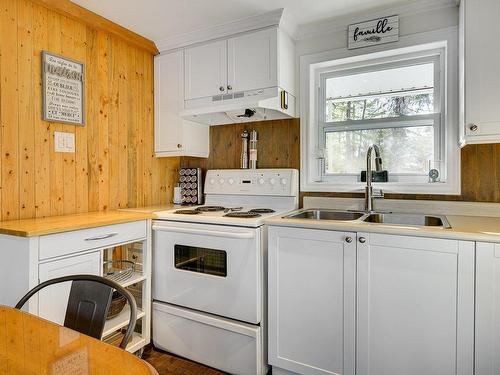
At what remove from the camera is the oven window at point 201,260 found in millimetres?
2012

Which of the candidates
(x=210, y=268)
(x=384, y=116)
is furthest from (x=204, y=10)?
(x=210, y=268)

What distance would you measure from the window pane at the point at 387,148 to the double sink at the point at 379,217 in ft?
1.22

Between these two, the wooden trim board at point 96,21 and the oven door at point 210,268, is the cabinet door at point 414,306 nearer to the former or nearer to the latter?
the oven door at point 210,268

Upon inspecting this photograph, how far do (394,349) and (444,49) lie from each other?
1861 mm

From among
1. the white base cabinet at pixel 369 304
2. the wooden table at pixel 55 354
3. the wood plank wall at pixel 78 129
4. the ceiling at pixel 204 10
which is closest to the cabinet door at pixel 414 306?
the white base cabinet at pixel 369 304

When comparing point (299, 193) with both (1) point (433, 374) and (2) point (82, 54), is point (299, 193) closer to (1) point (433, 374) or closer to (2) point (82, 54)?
(1) point (433, 374)

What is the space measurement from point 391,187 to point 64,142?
7.18ft

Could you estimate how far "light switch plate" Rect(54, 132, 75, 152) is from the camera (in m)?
2.12

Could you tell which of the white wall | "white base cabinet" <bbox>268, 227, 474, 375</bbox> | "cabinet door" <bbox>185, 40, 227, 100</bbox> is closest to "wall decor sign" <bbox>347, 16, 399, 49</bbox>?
the white wall

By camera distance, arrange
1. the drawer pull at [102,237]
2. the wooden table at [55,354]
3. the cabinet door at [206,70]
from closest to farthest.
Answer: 1. the wooden table at [55,354]
2. the drawer pull at [102,237]
3. the cabinet door at [206,70]

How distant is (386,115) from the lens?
7.80 ft

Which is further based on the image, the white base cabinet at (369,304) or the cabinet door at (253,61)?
the cabinet door at (253,61)

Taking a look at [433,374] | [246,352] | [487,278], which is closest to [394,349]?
[433,374]

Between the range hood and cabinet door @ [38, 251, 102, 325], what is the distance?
125 cm
